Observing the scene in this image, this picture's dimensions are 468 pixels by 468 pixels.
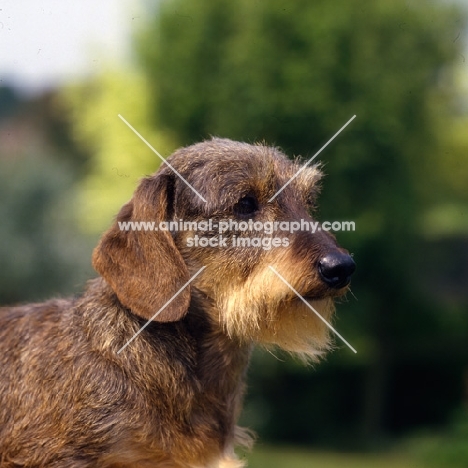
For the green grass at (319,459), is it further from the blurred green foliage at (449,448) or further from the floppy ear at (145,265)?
the floppy ear at (145,265)

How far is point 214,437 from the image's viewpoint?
4.97m

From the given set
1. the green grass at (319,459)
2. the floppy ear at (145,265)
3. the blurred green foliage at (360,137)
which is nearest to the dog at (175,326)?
the floppy ear at (145,265)

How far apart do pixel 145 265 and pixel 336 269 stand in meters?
1.24

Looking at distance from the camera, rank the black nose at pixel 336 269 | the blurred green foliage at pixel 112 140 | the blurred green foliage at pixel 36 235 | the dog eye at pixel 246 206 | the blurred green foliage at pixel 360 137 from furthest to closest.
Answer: the blurred green foliage at pixel 36 235 < the blurred green foliage at pixel 112 140 < the blurred green foliage at pixel 360 137 < the dog eye at pixel 246 206 < the black nose at pixel 336 269

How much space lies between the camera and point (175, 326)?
196 inches

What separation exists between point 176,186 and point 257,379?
18.6 metres

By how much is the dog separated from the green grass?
14.0 metres

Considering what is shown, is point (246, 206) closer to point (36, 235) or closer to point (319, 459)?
point (36, 235)

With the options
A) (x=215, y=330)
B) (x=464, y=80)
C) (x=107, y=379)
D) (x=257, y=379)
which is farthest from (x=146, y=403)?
(x=257, y=379)

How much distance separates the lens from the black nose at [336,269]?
4.70 m

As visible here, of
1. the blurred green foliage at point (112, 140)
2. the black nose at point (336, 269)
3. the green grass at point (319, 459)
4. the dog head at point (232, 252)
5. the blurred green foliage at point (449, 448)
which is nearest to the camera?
the black nose at point (336, 269)

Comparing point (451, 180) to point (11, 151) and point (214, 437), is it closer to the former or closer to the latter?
point (11, 151)

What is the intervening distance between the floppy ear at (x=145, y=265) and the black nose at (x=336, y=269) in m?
0.90

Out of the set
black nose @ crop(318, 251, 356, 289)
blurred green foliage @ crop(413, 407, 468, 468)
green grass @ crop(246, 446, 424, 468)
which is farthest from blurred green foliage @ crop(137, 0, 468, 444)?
black nose @ crop(318, 251, 356, 289)
